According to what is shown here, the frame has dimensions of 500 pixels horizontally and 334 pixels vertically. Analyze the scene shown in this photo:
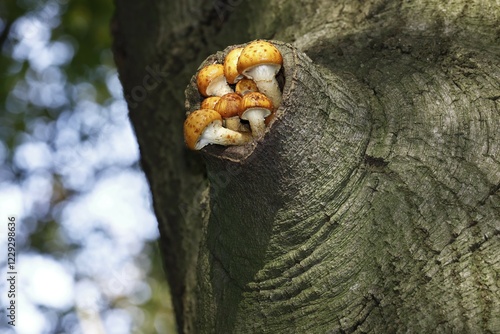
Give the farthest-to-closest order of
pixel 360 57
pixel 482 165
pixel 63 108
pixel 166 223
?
pixel 63 108 < pixel 166 223 < pixel 360 57 < pixel 482 165

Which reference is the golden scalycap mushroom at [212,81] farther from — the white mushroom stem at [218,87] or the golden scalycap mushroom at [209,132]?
the golden scalycap mushroom at [209,132]

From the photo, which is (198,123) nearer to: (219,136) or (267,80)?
(219,136)

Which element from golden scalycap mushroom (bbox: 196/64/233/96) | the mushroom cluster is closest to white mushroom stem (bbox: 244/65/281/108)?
the mushroom cluster

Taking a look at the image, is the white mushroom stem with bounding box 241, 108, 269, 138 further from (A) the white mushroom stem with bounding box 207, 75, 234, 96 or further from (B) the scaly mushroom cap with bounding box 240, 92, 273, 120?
(A) the white mushroom stem with bounding box 207, 75, 234, 96

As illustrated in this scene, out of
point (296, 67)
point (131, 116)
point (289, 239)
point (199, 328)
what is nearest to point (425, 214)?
point (289, 239)

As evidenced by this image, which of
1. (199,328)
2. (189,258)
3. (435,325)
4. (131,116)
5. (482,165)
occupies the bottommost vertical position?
(435,325)

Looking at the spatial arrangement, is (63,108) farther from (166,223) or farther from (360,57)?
(360,57)
